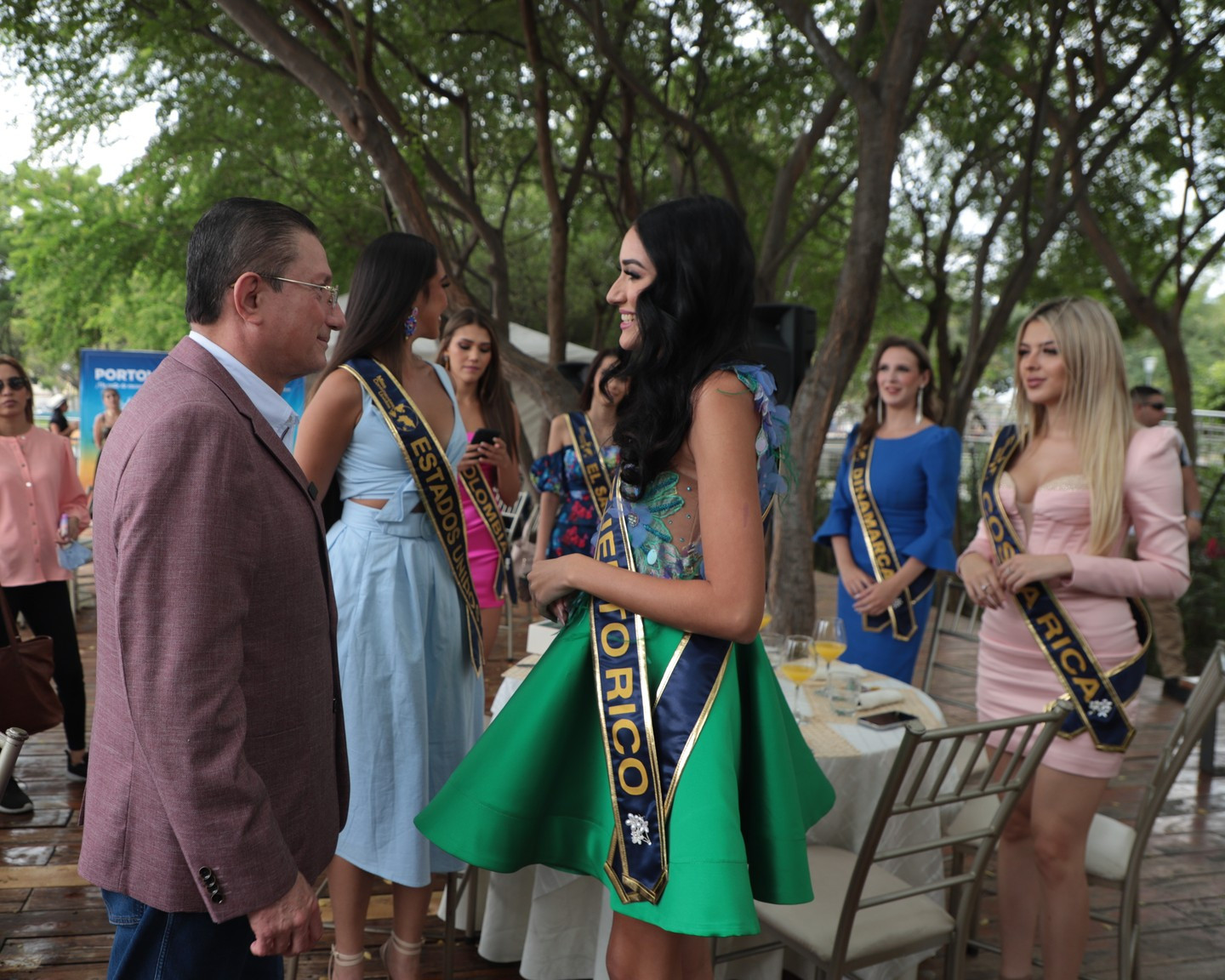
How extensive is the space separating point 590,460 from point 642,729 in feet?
8.76

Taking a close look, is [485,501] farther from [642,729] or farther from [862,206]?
[862,206]

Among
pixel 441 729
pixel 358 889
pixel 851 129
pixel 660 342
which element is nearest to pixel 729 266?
pixel 660 342

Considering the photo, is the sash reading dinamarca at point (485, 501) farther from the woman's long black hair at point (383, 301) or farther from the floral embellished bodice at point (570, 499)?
the floral embellished bodice at point (570, 499)

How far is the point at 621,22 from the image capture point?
721 cm

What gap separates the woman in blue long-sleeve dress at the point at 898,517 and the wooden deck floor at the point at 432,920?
795mm

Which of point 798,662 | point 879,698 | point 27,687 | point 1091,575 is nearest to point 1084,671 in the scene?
point 1091,575

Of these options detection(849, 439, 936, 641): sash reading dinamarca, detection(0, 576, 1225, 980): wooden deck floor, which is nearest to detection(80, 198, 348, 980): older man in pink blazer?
detection(0, 576, 1225, 980): wooden deck floor

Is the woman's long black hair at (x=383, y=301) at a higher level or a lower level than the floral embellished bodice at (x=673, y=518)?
higher

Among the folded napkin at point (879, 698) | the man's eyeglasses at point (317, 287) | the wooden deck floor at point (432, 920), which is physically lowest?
the wooden deck floor at point (432, 920)

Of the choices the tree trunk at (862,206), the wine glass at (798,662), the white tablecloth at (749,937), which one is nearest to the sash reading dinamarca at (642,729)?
the white tablecloth at (749,937)

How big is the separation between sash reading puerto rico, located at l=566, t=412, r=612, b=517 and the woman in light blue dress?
1875mm

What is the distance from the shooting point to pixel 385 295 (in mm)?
2111

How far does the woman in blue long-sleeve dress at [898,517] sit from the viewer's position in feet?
11.5

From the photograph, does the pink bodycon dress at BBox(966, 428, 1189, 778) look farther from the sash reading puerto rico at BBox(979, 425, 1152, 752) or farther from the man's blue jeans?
the man's blue jeans
